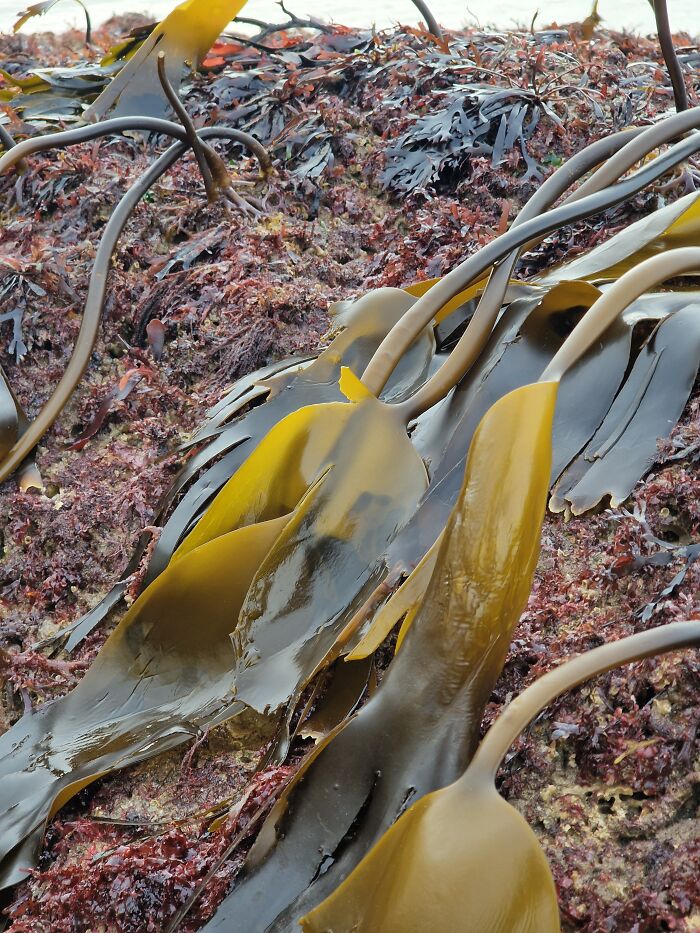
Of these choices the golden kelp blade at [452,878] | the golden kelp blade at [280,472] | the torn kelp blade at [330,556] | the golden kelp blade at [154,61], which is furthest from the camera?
the golden kelp blade at [154,61]

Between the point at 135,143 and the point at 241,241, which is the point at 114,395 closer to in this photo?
the point at 241,241

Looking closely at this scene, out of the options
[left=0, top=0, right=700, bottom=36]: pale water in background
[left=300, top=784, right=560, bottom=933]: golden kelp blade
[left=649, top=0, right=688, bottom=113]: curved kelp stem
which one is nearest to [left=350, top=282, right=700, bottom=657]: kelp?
[left=300, top=784, right=560, bottom=933]: golden kelp blade

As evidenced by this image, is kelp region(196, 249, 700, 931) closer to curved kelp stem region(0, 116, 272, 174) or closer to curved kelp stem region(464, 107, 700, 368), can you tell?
curved kelp stem region(464, 107, 700, 368)

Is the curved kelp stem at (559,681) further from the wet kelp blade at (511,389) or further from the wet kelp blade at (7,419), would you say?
the wet kelp blade at (7,419)

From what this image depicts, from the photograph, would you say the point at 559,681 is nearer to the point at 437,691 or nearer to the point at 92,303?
the point at 437,691

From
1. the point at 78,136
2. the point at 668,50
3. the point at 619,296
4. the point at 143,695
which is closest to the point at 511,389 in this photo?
the point at 619,296

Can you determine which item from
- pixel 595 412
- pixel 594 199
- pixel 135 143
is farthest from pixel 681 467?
pixel 135 143

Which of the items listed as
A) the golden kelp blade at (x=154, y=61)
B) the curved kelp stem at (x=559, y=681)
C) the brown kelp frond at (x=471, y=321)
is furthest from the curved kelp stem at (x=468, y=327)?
the golden kelp blade at (x=154, y=61)
